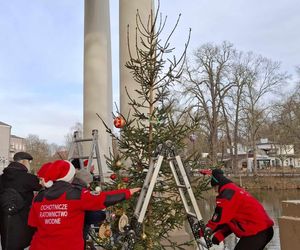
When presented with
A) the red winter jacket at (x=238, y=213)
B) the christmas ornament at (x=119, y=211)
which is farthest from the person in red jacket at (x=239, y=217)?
the christmas ornament at (x=119, y=211)

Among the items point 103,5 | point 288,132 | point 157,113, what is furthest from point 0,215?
point 288,132

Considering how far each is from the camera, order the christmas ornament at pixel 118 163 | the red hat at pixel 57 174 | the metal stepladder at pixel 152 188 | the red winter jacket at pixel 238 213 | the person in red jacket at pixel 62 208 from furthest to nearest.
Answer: the christmas ornament at pixel 118 163 < the red winter jacket at pixel 238 213 < the metal stepladder at pixel 152 188 < the red hat at pixel 57 174 < the person in red jacket at pixel 62 208

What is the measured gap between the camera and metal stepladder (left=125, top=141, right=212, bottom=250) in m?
3.65

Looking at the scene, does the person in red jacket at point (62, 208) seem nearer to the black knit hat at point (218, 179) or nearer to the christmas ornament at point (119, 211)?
the christmas ornament at point (119, 211)

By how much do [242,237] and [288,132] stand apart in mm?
54810

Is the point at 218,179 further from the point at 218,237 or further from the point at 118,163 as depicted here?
the point at 118,163

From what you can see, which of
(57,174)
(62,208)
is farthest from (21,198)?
(62,208)

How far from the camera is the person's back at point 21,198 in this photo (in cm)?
471

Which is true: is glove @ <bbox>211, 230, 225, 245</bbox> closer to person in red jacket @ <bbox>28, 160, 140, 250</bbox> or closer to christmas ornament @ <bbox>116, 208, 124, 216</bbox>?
christmas ornament @ <bbox>116, 208, 124, 216</bbox>

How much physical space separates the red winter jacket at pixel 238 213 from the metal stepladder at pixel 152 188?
53cm

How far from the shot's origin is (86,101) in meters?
14.3

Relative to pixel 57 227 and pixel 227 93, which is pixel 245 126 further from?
pixel 57 227

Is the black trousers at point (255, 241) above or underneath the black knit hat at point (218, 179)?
underneath

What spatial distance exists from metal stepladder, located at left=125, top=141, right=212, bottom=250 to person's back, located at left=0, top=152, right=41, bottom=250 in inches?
62.9
